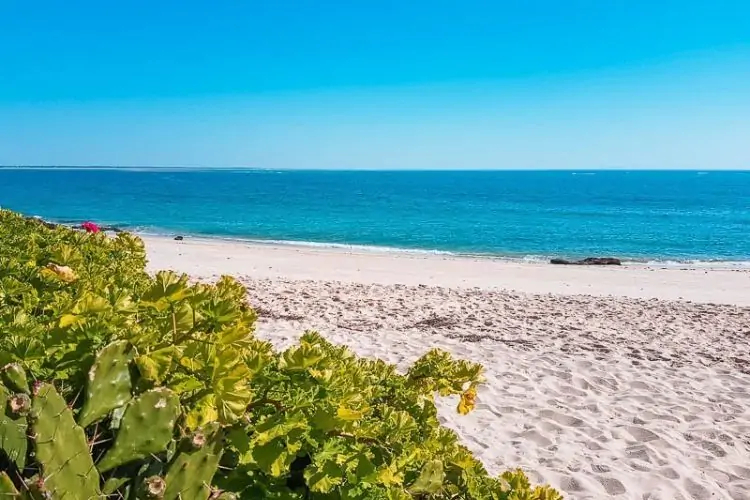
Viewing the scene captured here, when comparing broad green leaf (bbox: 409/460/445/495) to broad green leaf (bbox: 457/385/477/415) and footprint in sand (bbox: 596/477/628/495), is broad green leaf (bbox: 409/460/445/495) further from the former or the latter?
footprint in sand (bbox: 596/477/628/495)

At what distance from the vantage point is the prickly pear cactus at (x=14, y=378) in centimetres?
159

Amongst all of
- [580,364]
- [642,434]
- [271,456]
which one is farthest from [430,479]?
[580,364]

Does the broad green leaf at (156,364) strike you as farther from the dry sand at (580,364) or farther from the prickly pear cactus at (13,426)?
the dry sand at (580,364)

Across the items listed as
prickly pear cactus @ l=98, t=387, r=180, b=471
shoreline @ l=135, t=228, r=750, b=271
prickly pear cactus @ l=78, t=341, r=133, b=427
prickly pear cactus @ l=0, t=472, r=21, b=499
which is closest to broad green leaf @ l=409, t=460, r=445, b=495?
prickly pear cactus @ l=98, t=387, r=180, b=471

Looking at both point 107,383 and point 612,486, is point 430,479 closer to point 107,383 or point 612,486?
point 107,383

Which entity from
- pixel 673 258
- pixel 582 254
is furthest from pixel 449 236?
pixel 673 258

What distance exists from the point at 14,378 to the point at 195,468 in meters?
0.54

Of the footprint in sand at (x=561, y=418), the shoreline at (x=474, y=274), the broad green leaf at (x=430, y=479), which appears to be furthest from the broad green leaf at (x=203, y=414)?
the shoreline at (x=474, y=274)

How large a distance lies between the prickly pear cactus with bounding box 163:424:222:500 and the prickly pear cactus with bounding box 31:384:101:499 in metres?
0.20

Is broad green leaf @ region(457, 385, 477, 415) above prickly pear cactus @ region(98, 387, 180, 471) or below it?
below

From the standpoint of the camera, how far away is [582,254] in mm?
30766

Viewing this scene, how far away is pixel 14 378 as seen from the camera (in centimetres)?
159

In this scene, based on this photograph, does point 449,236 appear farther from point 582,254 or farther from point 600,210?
point 600,210

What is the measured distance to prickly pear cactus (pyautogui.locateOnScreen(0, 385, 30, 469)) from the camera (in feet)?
5.08
